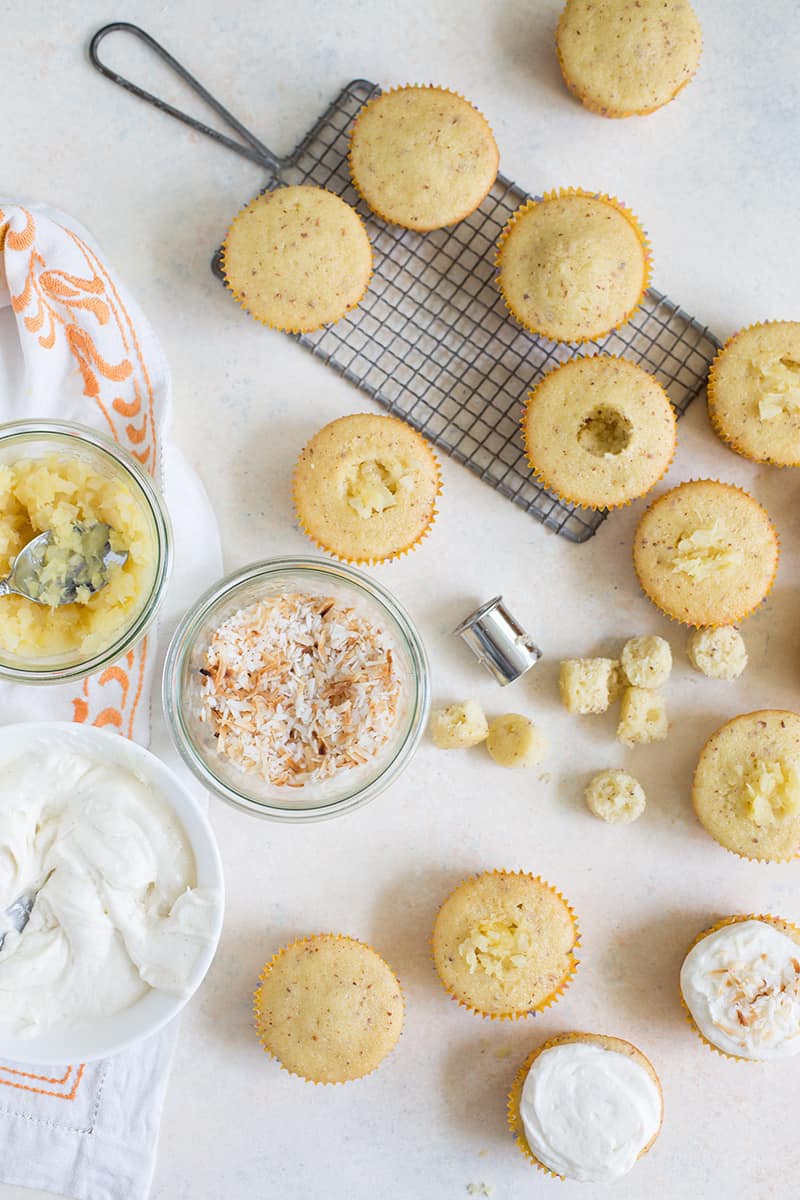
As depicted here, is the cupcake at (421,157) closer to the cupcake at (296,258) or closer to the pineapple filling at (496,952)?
the cupcake at (296,258)

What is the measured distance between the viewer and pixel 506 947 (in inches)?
90.0

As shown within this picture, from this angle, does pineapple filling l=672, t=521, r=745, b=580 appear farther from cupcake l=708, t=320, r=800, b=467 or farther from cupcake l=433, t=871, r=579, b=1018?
cupcake l=433, t=871, r=579, b=1018

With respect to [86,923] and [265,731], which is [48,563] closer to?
[265,731]

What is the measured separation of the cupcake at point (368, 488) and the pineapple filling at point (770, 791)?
90 centimetres

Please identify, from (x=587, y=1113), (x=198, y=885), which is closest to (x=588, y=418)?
(x=198, y=885)

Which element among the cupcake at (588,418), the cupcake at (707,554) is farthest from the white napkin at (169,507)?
the cupcake at (707,554)

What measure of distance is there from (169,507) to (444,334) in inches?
28.9

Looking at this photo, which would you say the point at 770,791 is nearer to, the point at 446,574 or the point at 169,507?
the point at 446,574

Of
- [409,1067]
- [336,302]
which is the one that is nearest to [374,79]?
[336,302]

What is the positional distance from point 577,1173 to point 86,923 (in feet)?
3.90

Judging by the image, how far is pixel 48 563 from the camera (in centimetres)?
209

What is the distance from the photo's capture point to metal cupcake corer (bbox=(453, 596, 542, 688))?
235 cm

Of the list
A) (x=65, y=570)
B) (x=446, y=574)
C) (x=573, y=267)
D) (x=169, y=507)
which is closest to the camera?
(x=65, y=570)

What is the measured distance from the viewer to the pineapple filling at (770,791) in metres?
2.30
